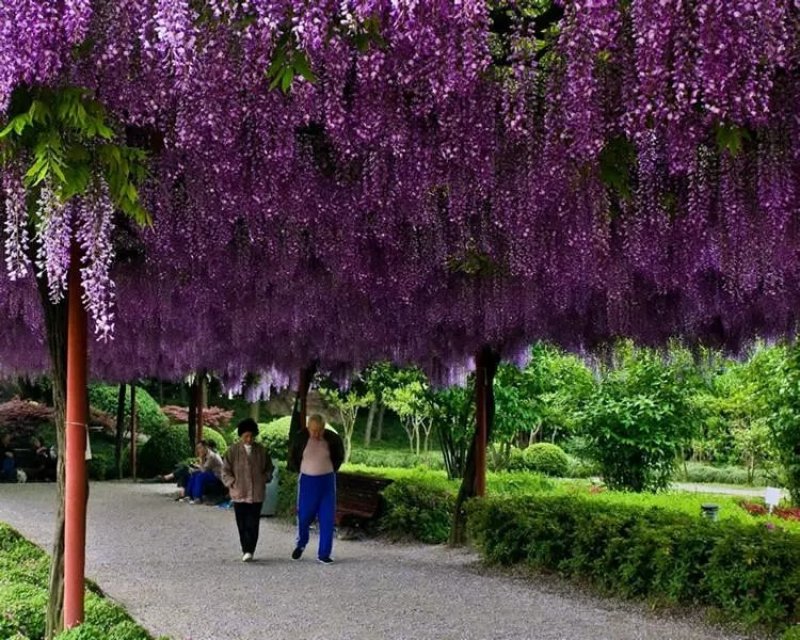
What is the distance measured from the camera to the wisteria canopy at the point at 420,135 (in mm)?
2605

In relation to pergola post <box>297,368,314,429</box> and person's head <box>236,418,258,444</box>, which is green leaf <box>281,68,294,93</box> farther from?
pergola post <box>297,368,314,429</box>

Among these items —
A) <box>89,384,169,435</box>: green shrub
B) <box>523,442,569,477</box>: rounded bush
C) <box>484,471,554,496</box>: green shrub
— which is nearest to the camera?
<box>484,471,554,496</box>: green shrub

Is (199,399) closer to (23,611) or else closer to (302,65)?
(23,611)

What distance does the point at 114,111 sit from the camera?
308 cm

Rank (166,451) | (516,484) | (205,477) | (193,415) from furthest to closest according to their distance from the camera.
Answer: (166,451)
(193,415)
(205,477)
(516,484)

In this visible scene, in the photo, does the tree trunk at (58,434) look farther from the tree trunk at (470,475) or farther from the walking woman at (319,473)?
the tree trunk at (470,475)

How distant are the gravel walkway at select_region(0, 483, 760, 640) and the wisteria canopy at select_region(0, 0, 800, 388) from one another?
224 cm

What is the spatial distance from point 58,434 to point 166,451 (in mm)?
17018

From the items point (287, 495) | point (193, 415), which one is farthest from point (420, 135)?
point (193, 415)

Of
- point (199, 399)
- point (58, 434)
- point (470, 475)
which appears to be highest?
point (199, 399)

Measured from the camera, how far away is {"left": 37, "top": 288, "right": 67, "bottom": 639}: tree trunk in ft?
15.3

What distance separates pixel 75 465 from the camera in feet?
14.3

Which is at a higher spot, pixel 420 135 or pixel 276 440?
pixel 420 135

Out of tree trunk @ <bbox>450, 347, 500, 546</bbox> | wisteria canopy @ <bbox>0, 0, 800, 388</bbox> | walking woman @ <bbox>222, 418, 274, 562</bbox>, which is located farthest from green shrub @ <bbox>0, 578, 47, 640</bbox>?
tree trunk @ <bbox>450, 347, 500, 546</bbox>
